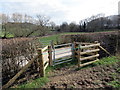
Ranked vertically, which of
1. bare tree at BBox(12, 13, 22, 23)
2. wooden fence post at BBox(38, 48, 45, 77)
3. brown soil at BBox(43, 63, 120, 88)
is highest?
bare tree at BBox(12, 13, 22, 23)

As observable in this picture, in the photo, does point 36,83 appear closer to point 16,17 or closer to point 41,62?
point 41,62

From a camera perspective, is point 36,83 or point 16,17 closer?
point 36,83

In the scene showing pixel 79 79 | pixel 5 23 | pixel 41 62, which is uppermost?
pixel 5 23

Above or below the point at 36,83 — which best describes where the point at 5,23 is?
above

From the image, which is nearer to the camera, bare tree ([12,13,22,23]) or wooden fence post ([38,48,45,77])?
wooden fence post ([38,48,45,77])

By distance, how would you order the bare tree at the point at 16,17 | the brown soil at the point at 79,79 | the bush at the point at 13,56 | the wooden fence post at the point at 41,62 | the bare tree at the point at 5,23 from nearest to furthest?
the bush at the point at 13,56
the brown soil at the point at 79,79
the wooden fence post at the point at 41,62
the bare tree at the point at 5,23
the bare tree at the point at 16,17

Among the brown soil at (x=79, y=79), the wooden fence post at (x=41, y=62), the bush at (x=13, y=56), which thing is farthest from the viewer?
the wooden fence post at (x=41, y=62)

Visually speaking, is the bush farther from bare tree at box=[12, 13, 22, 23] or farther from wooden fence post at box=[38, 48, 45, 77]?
bare tree at box=[12, 13, 22, 23]

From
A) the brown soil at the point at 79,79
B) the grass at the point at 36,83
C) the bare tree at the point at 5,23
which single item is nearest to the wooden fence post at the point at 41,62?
the grass at the point at 36,83

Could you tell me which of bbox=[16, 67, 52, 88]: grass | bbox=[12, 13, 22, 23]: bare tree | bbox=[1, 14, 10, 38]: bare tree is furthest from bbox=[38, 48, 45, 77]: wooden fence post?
bbox=[12, 13, 22, 23]: bare tree

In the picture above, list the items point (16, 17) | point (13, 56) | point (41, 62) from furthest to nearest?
point (16, 17), point (41, 62), point (13, 56)

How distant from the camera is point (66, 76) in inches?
152

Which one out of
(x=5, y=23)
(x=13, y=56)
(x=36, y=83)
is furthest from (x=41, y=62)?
(x=5, y=23)

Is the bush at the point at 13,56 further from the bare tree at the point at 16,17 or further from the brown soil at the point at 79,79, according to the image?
the bare tree at the point at 16,17
